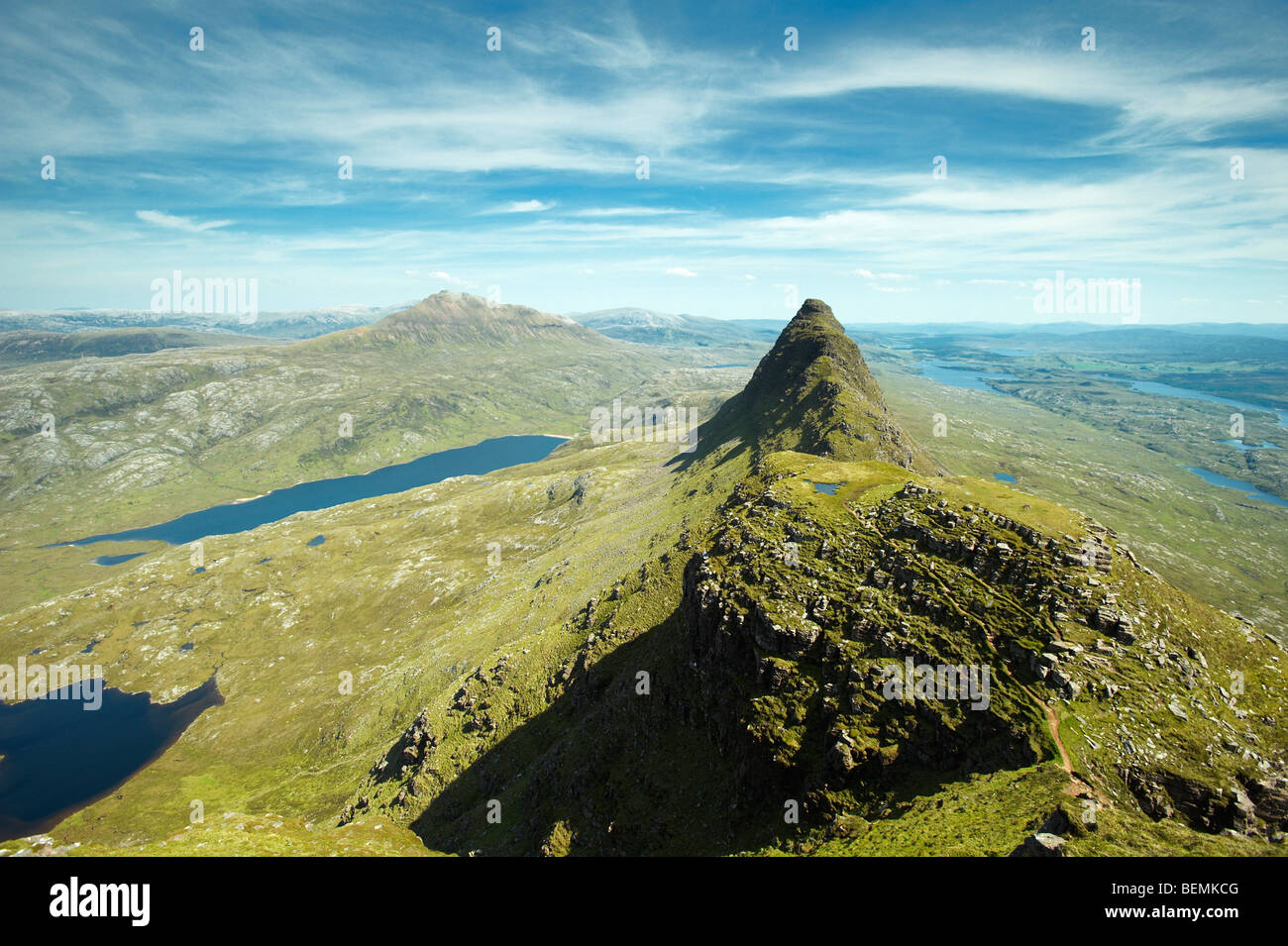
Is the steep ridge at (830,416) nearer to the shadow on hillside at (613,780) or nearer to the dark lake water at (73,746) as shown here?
the shadow on hillside at (613,780)

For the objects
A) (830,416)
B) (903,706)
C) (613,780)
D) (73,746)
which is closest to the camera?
(903,706)

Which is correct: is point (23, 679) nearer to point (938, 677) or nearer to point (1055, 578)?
point (938, 677)

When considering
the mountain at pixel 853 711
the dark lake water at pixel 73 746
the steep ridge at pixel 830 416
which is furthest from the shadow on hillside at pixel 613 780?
the dark lake water at pixel 73 746

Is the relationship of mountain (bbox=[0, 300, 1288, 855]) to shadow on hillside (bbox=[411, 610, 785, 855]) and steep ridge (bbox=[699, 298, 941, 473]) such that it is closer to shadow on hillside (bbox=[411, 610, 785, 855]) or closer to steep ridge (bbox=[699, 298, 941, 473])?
shadow on hillside (bbox=[411, 610, 785, 855])

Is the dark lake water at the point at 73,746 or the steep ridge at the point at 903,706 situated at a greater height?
the steep ridge at the point at 903,706

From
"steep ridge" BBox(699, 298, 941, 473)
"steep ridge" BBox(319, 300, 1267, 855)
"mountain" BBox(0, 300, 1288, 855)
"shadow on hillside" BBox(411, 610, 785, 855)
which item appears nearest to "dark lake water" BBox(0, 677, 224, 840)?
"mountain" BBox(0, 300, 1288, 855)

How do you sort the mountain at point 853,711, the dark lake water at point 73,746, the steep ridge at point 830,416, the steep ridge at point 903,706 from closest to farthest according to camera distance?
1. the steep ridge at point 903,706
2. the mountain at point 853,711
3. the steep ridge at point 830,416
4. the dark lake water at point 73,746

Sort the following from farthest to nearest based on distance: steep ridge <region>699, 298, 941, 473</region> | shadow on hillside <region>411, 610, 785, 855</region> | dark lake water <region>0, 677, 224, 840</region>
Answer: dark lake water <region>0, 677, 224, 840</region>, steep ridge <region>699, 298, 941, 473</region>, shadow on hillside <region>411, 610, 785, 855</region>

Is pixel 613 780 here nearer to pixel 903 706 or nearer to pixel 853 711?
pixel 853 711

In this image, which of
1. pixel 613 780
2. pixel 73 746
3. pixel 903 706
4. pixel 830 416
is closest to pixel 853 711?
pixel 903 706
